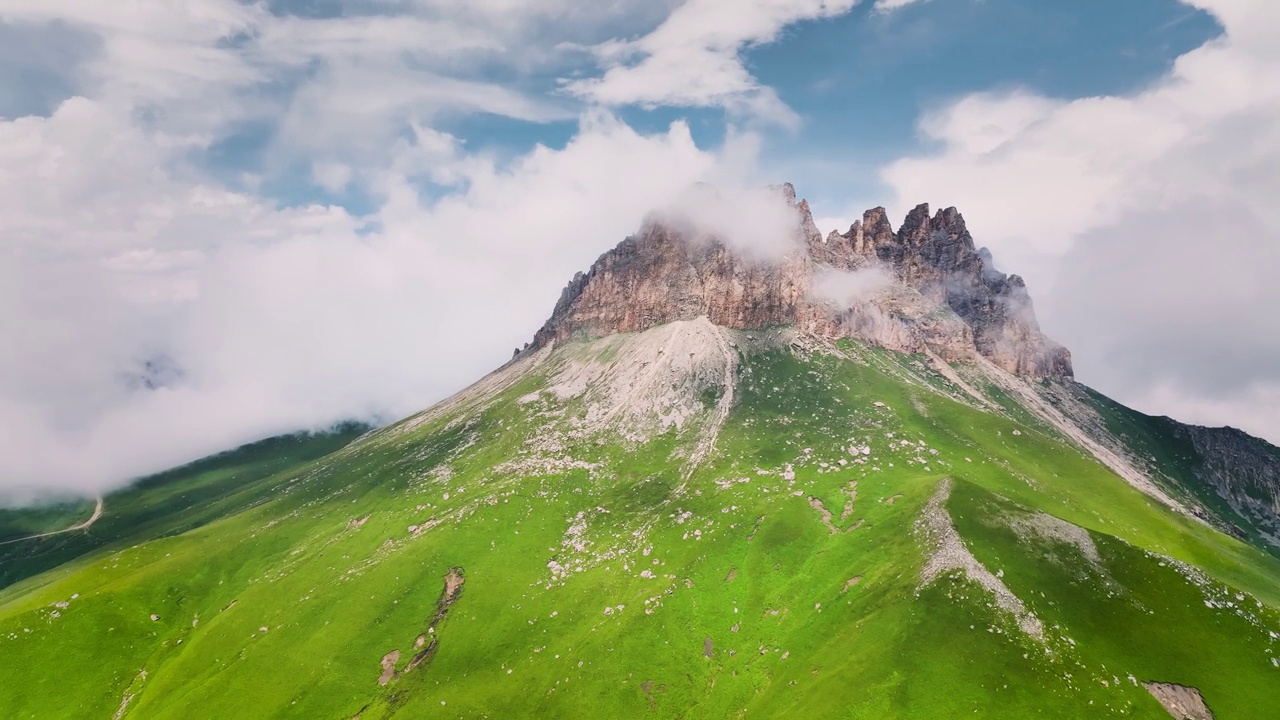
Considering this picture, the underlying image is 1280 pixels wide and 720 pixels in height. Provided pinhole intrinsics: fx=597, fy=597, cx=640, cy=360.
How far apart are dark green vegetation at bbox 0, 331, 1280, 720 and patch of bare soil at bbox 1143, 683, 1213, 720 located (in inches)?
62.6

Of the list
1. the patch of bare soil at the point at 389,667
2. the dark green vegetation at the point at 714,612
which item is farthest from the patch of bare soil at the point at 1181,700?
the patch of bare soil at the point at 389,667

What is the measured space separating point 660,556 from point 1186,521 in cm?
16845

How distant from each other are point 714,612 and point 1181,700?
82427mm

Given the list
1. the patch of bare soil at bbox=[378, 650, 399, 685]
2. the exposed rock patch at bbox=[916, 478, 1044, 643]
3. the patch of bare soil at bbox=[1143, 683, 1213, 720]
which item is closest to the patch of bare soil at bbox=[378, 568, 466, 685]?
the patch of bare soil at bbox=[378, 650, 399, 685]

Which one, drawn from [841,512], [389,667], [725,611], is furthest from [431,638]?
[841,512]

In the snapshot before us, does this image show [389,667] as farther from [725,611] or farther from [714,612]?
[725,611]

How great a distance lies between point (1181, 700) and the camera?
90.2m

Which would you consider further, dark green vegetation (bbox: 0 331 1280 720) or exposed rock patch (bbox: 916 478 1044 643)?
exposed rock patch (bbox: 916 478 1044 643)

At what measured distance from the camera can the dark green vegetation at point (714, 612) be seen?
99812 millimetres

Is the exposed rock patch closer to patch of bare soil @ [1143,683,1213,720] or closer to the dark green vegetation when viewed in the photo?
the dark green vegetation

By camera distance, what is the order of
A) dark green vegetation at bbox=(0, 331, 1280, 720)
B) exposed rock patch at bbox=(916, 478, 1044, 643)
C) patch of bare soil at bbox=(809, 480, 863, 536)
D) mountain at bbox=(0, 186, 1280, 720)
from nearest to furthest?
mountain at bbox=(0, 186, 1280, 720)
dark green vegetation at bbox=(0, 331, 1280, 720)
exposed rock patch at bbox=(916, 478, 1044, 643)
patch of bare soil at bbox=(809, 480, 863, 536)

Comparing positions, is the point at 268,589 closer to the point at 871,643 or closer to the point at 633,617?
the point at 633,617

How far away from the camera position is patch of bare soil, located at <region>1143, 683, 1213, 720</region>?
88.3 meters

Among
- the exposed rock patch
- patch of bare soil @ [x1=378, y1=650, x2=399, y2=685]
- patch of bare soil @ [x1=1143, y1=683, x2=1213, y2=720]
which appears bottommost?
patch of bare soil @ [x1=378, y1=650, x2=399, y2=685]
